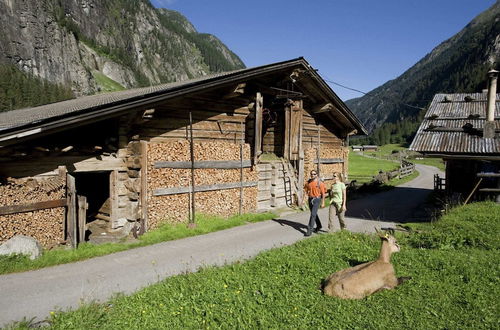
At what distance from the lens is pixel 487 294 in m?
5.57

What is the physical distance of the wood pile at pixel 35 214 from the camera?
7531mm

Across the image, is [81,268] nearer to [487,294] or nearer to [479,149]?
[487,294]

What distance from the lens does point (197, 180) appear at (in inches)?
460

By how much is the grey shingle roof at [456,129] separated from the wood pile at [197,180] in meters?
6.72

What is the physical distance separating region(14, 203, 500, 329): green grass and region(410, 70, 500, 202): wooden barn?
4.03 m

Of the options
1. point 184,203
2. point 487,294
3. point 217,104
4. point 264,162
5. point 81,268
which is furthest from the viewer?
point 264,162

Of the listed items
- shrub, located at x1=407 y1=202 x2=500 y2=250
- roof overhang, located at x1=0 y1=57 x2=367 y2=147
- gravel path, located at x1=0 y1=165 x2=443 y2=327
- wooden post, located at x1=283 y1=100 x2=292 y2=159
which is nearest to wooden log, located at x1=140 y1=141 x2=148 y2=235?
gravel path, located at x1=0 y1=165 x2=443 y2=327

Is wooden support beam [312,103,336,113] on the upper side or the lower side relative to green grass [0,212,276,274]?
upper

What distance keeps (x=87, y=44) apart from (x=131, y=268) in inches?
6280

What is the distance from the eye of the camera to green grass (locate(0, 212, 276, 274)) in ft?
23.6

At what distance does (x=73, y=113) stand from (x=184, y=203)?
476cm

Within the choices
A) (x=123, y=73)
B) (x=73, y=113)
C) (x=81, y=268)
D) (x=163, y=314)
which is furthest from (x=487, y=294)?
(x=123, y=73)

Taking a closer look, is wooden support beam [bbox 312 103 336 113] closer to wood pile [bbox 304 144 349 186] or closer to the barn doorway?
wood pile [bbox 304 144 349 186]

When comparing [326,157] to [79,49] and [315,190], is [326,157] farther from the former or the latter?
[79,49]
